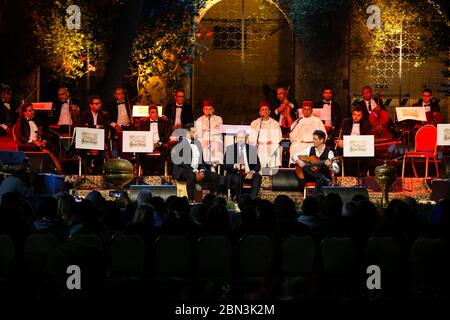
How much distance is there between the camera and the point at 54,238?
9109 mm

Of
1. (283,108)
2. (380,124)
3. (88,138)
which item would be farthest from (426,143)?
(88,138)

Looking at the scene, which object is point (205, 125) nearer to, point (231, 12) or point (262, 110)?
point (262, 110)

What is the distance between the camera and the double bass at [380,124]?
16984 mm

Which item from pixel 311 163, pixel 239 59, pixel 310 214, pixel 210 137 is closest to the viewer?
pixel 310 214

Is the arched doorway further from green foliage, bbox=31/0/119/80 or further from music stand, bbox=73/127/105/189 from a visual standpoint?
music stand, bbox=73/127/105/189

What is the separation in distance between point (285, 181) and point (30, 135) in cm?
431

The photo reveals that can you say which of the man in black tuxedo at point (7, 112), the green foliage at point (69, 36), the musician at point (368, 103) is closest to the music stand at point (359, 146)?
the musician at point (368, 103)

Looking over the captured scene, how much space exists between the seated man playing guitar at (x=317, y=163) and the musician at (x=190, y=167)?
124cm

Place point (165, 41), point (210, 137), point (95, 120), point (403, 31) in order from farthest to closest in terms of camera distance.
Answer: point (403, 31) < point (165, 41) < point (95, 120) < point (210, 137)

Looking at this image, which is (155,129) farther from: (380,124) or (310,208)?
(310,208)

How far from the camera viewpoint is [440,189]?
14539 millimetres

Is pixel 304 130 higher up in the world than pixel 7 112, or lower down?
lower down

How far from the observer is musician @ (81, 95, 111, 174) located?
57.1ft
